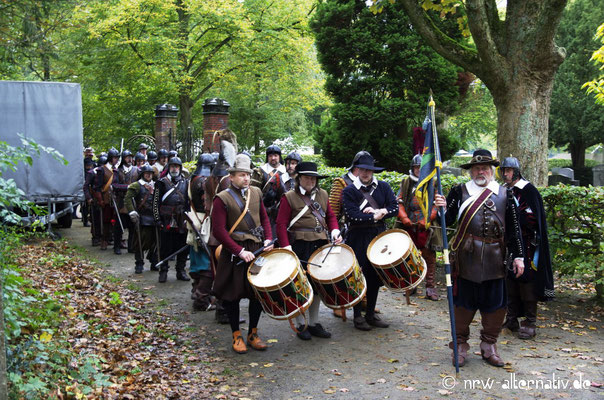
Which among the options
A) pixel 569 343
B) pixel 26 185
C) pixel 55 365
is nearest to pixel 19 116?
pixel 26 185

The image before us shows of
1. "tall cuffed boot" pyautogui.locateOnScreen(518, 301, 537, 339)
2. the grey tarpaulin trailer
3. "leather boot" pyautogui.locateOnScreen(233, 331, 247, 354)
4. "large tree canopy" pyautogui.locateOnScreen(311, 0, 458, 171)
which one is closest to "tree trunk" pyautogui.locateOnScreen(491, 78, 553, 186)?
"tall cuffed boot" pyautogui.locateOnScreen(518, 301, 537, 339)

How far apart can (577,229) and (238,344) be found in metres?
5.07

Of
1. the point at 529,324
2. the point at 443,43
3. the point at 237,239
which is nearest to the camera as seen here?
the point at 237,239

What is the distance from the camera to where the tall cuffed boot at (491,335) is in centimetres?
592

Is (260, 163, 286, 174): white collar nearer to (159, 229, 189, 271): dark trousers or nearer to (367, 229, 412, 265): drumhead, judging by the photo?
(159, 229, 189, 271): dark trousers

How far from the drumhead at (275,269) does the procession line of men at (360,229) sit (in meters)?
0.24

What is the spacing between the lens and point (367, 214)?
23.3 feet

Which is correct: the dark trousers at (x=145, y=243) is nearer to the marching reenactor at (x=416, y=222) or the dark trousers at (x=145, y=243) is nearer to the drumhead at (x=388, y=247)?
the marching reenactor at (x=416, y=222)

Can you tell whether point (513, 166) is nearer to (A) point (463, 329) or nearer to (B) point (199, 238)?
(A) point (463, 329)

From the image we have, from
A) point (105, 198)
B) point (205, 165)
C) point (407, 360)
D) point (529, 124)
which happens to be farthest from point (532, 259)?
point (105, 198)

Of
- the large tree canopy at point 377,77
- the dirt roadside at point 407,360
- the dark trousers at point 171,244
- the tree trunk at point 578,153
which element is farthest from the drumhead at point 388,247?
the tree trunk at point 578,153

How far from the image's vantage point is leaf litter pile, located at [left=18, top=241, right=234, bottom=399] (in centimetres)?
541

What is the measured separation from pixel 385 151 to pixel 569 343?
10.2m

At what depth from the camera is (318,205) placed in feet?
23.4
